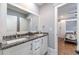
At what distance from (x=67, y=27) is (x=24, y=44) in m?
0.90

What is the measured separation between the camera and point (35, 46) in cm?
178

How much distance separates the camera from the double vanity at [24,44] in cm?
118

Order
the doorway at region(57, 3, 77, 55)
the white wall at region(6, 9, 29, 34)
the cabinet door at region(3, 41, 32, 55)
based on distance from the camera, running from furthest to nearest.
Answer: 1. the doorway at region(57, 3, 77, 55)
2. the white wall at region(6, 9, 29, 34)
3. the cabinet door at region(3, 41, 32, 55)

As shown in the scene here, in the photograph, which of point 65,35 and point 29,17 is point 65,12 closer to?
point 65,35

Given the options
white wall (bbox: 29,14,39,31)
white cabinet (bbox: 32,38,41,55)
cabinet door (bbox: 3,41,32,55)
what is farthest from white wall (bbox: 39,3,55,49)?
cabinet door (bbox: 3,41,32,55)

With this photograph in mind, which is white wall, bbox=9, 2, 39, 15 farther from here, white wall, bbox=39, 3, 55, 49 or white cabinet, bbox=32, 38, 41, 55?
white cabinet, bbox=32, 38, 41, 55

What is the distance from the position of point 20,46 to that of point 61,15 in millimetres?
1031

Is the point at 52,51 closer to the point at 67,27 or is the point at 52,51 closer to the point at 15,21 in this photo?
the point at 67,27

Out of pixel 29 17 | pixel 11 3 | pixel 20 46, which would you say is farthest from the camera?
pixel 29 17

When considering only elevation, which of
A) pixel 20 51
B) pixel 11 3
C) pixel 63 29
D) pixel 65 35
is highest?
pixel 11 3

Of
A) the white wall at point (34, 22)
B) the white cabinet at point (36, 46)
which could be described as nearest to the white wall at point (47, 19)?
the white wall at point (34, 22)

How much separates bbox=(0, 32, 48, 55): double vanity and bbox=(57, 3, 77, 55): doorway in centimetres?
32

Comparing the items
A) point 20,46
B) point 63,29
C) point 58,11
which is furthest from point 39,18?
point 20,46

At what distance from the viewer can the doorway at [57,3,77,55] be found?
1.68 m
